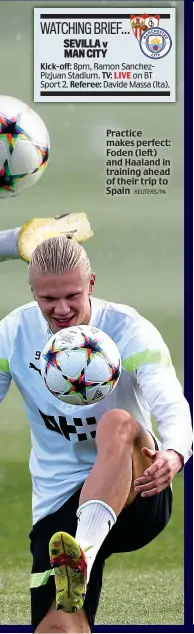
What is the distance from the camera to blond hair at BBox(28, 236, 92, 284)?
15.9 ft

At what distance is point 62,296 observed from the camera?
A: 4863 millimetres

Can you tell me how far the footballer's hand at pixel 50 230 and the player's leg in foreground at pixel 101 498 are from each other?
94 centimetres

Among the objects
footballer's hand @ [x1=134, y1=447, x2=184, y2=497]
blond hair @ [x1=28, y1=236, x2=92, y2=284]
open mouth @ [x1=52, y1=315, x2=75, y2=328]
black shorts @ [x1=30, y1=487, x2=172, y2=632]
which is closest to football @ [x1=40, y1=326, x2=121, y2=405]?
open mouth @ [x1=52, y1=315, x2=75, y2=328]

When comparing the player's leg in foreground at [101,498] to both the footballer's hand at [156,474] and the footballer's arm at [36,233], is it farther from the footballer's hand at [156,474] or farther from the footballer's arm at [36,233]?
the footballer's arm at [36,233]

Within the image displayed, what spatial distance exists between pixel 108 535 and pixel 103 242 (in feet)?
4.64

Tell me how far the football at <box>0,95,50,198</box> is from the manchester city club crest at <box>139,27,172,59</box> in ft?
2.21

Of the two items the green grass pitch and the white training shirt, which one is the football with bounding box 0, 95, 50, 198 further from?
the green grass pitch

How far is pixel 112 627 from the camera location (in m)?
5.72

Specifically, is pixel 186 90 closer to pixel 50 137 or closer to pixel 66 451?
pixel 50 137

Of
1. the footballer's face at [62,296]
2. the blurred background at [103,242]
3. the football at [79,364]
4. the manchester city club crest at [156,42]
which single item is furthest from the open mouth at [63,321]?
the manchester city club crest at [156,42]

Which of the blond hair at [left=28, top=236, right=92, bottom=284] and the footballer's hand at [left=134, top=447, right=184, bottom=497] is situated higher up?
the blond hair at [left=28, top=236, right=92, bottom=284]

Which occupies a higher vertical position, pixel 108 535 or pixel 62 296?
pixel 62 296

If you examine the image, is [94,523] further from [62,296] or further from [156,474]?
[62,296]

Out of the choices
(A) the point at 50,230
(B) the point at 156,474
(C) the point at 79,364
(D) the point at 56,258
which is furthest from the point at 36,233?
(B) the point at 156,474
